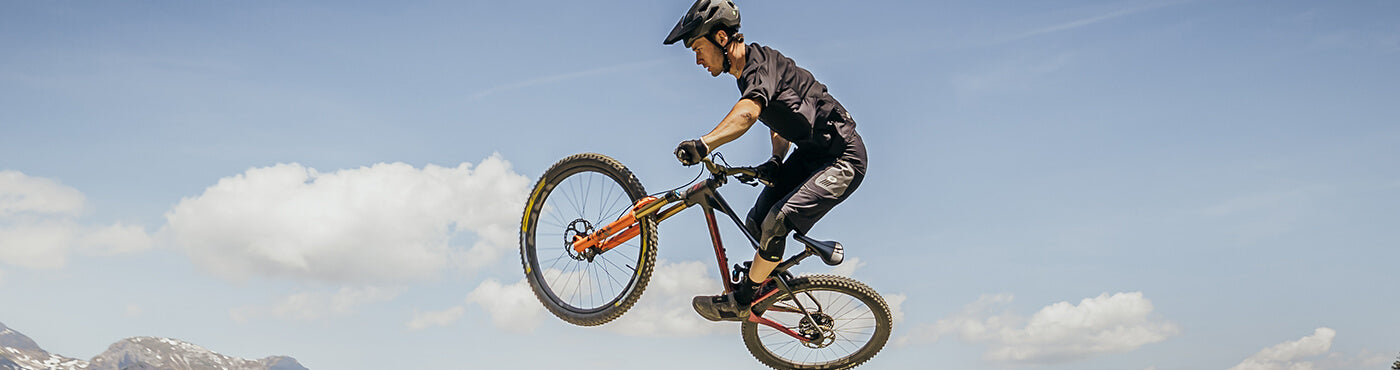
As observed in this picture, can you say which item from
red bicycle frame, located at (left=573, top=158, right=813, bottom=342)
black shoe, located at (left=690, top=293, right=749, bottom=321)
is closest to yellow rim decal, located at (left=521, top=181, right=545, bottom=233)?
red bicycle frame, located at (left=573, top=158, right=813, bottom=342)

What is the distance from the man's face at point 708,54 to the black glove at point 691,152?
31.4 inches

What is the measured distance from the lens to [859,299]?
8359 millimetres

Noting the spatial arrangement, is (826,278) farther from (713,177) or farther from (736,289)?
(713,177)

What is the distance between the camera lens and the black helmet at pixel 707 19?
Answer: 714 cm

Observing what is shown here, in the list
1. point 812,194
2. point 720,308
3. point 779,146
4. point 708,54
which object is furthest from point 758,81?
point 720,308

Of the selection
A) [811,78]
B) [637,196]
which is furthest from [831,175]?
[637,196]

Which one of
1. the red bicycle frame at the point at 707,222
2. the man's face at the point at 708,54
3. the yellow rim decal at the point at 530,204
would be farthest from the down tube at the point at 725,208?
the yellow rim decal at the point at 530,204

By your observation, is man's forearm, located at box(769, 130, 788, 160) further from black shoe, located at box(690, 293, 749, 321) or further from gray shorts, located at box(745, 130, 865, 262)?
black shoe, located at box(690, 293, 749, 321)

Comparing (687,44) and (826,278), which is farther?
(826,278)

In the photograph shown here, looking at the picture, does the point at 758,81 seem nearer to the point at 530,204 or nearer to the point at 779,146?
the point at 779,146

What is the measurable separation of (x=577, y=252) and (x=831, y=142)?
2.64 m

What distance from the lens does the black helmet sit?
7.14 meters

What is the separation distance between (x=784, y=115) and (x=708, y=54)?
74 cm

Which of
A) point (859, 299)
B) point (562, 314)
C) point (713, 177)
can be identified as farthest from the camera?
point (562, 314)
